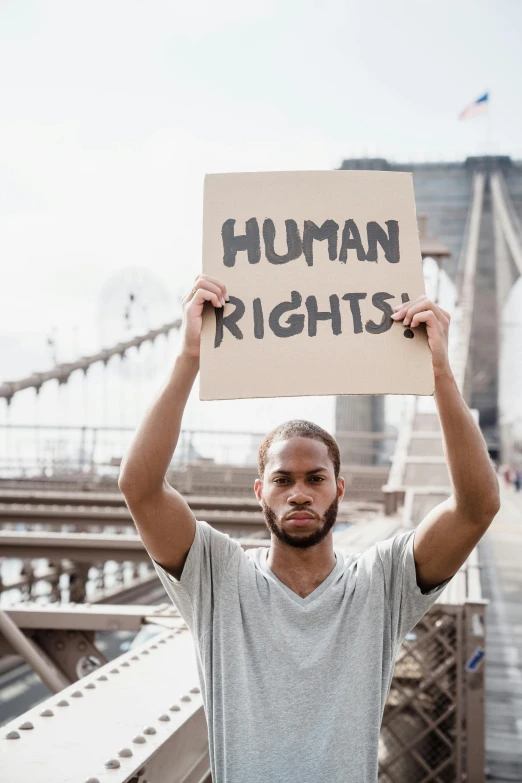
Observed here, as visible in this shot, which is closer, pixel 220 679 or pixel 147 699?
pixel 220 679

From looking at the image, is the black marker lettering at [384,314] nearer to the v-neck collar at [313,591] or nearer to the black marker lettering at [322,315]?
the black marker lettering at [322,315]

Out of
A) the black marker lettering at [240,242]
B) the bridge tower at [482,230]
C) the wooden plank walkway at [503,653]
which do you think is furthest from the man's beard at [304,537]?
the bridge tower at [482,230]

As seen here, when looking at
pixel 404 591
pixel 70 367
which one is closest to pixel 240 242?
pixel 404 591

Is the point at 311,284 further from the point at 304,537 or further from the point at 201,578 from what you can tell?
the point at 201,578

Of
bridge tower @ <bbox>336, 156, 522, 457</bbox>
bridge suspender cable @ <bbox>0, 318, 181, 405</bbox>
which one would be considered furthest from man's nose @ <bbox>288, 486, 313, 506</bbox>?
bridge tower @ <bbox>336, 156, 522, 457</bbox>

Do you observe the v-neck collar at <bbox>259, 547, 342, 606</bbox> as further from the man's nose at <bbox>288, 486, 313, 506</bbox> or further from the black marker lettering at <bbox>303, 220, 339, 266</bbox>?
the black marker lettering at <bbox>303, 220, 339, 266</bbox>

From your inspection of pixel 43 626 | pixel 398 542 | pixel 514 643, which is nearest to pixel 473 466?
pixel 398 542

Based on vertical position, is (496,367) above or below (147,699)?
above

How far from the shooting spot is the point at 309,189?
180 cm

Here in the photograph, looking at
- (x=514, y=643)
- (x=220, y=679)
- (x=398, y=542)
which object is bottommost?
(x=514, y=643)

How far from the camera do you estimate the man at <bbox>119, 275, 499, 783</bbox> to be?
1512 mm

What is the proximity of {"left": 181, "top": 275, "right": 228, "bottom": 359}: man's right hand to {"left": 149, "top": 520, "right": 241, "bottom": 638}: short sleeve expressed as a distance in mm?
389

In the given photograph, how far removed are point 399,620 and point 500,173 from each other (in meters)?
48.3

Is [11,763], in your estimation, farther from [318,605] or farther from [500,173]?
[500,173]
